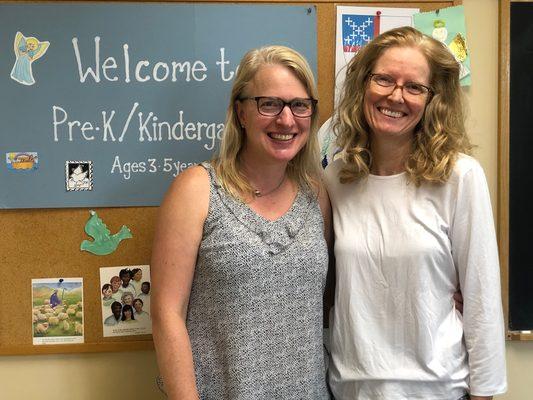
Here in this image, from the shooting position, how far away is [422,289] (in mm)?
1084

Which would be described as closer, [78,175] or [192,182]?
[192,182]

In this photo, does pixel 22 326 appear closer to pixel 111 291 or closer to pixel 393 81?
pixel 111 291

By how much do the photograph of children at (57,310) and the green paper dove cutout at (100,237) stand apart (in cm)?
10

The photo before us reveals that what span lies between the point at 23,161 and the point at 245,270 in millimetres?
755

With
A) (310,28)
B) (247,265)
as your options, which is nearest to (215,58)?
(310,28)

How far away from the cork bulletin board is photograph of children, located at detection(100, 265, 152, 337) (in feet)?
0.06

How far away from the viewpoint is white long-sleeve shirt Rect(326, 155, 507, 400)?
106 cm

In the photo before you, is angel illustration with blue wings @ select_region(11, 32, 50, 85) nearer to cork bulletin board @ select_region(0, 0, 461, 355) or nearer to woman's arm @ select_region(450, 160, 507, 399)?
cork bulletin board @ select_region(0, 0, 461, 355)

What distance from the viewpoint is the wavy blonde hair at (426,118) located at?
1106mm

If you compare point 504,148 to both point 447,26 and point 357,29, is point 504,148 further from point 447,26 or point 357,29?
point 357,29

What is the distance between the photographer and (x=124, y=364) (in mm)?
1462

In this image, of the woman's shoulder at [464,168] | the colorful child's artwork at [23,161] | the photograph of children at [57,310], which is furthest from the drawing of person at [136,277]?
the woman's shoulder at [464,168]

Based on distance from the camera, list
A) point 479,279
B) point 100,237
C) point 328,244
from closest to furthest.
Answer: point 479,279 < point 328,244 < point 100,237

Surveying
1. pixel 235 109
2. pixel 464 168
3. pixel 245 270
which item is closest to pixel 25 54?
pixel 235 109
